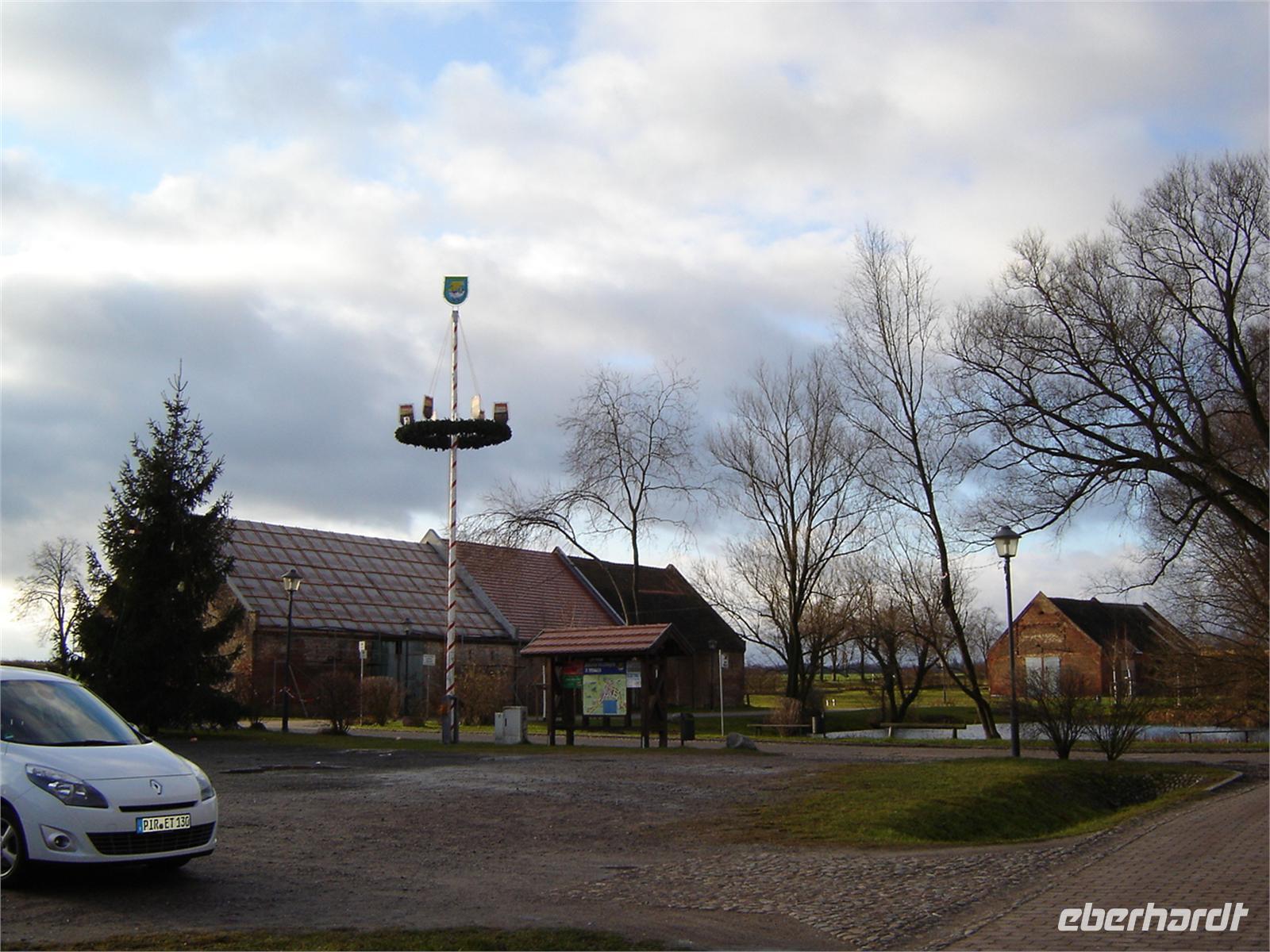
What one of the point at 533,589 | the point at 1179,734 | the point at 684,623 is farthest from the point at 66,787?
the point at 684,623

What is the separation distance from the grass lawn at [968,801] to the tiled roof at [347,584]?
28.7 metres

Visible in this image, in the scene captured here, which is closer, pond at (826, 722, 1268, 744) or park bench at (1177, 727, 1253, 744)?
pond at (826, 722, 1268, 744)

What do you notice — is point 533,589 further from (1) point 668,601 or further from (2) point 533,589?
(1) point 668,601

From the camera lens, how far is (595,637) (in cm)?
2658

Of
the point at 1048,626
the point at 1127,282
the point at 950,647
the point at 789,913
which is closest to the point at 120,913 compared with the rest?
the point at 789,913

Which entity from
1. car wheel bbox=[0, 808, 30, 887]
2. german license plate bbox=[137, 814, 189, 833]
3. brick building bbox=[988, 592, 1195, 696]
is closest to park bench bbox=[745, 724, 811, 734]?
brick building bbox=[988, 592, 1195, 696]

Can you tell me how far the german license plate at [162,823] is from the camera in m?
8.49

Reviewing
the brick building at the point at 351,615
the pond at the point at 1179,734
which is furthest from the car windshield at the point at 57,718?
the brick building at the point at 351,615

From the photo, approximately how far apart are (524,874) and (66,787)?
3795mm

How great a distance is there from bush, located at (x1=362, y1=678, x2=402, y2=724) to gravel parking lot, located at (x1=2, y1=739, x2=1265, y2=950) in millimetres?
17828

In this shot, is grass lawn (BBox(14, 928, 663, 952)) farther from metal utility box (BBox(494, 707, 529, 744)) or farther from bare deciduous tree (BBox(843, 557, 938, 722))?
bare deciduous tree (BBox(843, 557, 938, 722))

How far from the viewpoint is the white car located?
8180 millimetres

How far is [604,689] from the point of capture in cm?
2677

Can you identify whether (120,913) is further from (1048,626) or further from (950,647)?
(1048,626)
